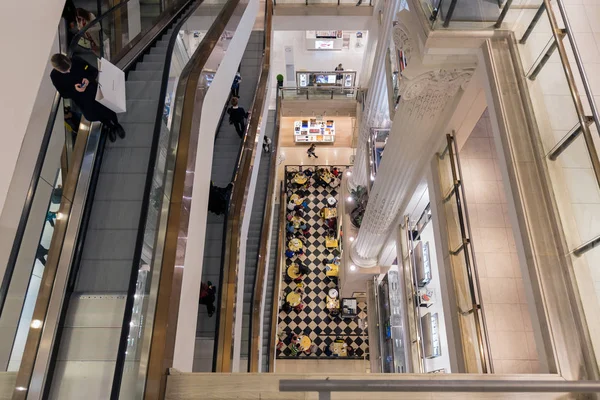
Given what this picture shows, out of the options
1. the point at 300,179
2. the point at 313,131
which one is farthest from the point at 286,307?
the point at 313,131

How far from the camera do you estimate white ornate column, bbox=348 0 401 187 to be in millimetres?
8430

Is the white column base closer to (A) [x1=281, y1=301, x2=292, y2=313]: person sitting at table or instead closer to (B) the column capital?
(A) [x1=281, y1=301, x2=292, y2=313]: person sitting at table

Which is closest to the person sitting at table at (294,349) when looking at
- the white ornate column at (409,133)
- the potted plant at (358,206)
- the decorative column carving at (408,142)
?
the potted plant at (358,206)

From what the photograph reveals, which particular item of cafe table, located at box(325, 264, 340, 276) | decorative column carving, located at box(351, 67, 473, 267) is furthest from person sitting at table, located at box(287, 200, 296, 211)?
decorative column carving, located at box(351, 67, 473, 267)

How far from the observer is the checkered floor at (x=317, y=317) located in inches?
491

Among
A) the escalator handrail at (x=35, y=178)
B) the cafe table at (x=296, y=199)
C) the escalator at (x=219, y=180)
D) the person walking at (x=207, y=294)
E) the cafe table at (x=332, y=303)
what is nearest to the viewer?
the escalator handrail at (x=35, y=178)

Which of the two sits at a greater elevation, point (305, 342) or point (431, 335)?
point (305, 342)

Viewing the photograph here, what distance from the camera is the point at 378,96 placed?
9.70 meters

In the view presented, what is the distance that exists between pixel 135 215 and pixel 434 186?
3823mm

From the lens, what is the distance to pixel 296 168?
16.4m

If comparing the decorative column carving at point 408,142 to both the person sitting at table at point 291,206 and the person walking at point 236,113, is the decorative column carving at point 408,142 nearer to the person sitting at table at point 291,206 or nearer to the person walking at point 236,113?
the person walking at point 236,113

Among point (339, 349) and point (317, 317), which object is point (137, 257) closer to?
point (339, 349)

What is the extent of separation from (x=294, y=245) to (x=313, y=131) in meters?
5.13

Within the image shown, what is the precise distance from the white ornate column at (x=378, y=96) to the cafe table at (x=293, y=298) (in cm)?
413
